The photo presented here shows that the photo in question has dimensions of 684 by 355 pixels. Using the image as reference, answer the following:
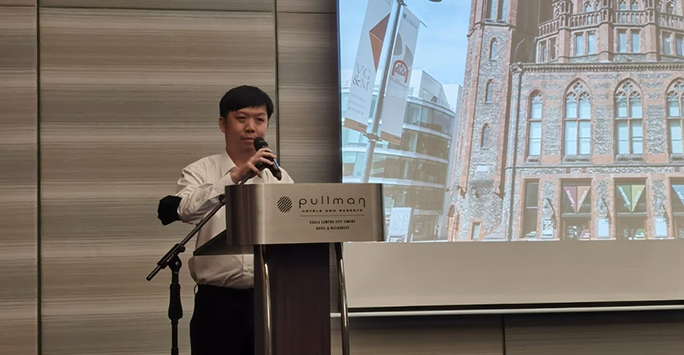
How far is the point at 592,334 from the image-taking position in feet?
11.6

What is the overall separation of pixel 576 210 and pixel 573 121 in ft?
1.49

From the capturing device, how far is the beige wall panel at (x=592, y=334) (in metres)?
3.53

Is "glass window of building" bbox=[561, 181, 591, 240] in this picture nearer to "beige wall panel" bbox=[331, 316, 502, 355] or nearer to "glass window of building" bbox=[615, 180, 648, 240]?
"glass window of building" bbox=[615, 180, 648, 240]

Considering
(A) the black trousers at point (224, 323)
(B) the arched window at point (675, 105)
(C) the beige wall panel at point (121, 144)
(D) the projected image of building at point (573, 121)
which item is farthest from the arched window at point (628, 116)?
(A) the black trousers at point (224, 323)

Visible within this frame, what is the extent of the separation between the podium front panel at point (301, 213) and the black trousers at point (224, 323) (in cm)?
67

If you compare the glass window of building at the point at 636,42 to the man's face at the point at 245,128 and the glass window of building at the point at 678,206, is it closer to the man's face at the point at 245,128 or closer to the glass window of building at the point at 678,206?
the glass window of building at the point at 678,206

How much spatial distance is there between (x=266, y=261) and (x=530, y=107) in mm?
2359

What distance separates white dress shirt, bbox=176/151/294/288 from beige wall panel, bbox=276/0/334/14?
1487 mm

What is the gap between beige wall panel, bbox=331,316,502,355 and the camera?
3465 mm

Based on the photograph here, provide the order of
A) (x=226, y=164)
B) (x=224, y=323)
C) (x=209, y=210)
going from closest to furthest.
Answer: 1. (x=209, y=210)
2. (x=224, y=323)
3. (x=226, y=164)

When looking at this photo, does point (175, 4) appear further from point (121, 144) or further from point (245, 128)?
point (245, 128)

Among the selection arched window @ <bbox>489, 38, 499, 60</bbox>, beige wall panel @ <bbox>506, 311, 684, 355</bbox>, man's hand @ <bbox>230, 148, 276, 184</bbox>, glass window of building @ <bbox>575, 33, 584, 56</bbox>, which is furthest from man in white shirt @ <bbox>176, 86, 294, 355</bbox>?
glass window of building @ <bbox>575, 33, 584, 56</bbox>

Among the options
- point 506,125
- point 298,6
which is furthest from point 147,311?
point 506,125

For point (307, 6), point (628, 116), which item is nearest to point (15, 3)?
point (307, 6)
